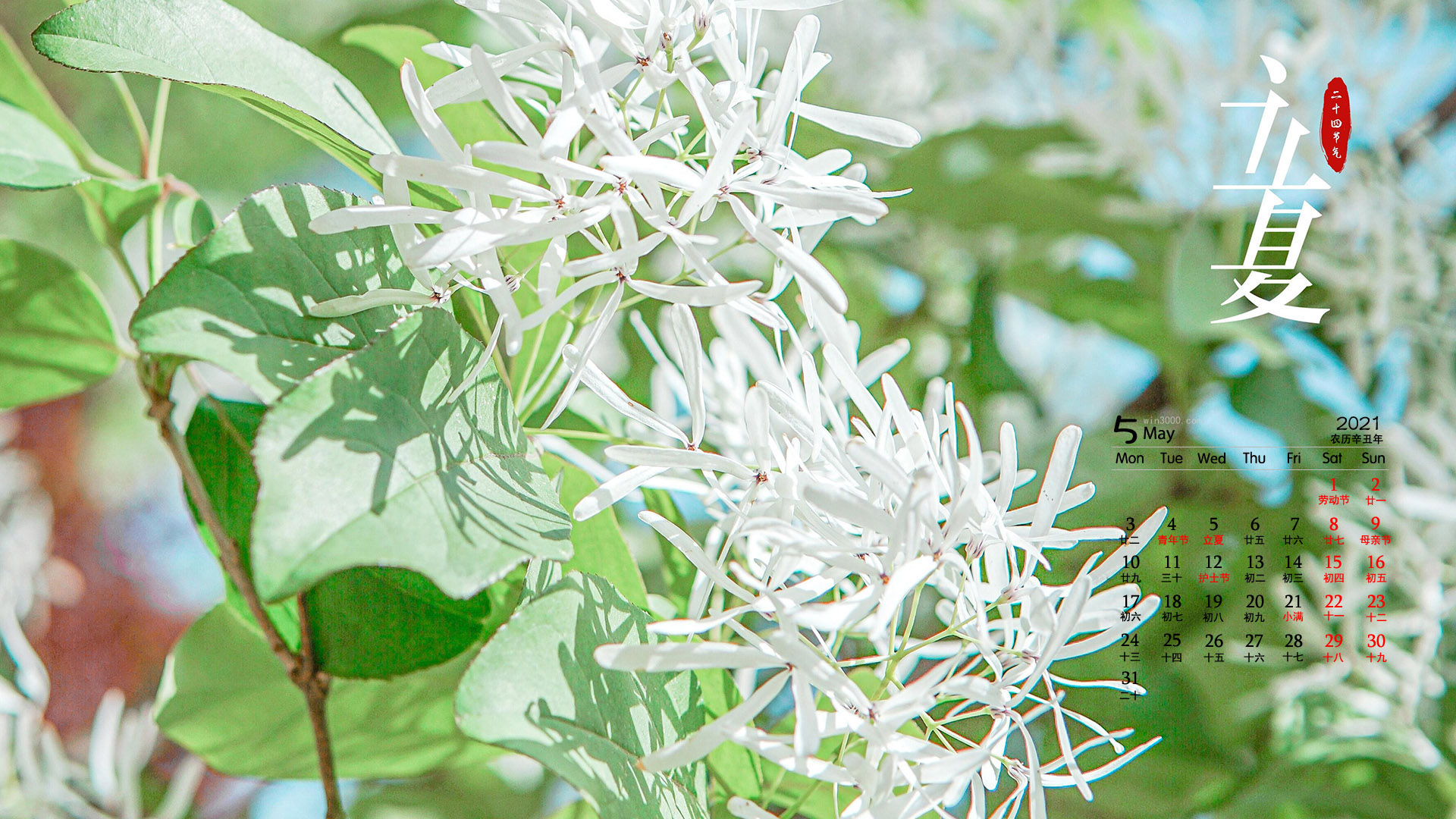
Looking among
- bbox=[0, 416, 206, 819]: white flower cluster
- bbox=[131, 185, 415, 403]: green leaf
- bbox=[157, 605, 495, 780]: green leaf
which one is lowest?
bbox=[0, 416, 206, 819]: white flower cluster

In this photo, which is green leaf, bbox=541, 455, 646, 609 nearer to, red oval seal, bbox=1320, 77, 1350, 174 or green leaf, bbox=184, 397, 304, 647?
green leaf, bbox=184, 397, 304, 647

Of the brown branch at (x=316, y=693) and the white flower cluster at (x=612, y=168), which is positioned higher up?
the white flower cluster at (x=612, y=168)

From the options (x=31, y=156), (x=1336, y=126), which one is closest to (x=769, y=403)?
(x=31, y=156)

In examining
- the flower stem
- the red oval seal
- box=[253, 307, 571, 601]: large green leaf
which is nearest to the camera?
box=[253, 307, 571, 601]: large green leaf

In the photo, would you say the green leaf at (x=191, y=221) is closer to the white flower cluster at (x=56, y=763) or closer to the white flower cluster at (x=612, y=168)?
the white flower cluster at (x=612, y=168)

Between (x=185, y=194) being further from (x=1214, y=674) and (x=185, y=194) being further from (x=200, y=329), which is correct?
(x=1214, y=674)
